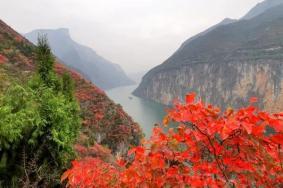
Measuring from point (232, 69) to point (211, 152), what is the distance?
139m

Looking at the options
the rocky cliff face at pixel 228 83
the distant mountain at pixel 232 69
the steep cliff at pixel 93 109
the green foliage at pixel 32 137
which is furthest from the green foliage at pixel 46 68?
the distant mountain at pixel 232 69

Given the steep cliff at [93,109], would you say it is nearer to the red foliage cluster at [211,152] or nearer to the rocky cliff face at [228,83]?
the red foliage cluster at [211,152]

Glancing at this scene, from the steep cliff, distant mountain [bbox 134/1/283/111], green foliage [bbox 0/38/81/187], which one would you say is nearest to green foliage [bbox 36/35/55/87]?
green foliage [bbox 0/38/81/187]

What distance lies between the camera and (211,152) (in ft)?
13.6

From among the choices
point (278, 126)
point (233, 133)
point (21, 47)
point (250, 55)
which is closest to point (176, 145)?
point (233, 133)

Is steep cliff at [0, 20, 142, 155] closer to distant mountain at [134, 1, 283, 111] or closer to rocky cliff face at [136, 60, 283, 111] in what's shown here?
rocky cliff face at [136, 60, 283, 111]

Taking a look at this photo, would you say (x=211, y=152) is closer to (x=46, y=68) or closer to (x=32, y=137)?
(x=32, y=137)

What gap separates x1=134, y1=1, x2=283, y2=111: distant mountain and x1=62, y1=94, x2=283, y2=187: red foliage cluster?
94.9 metres

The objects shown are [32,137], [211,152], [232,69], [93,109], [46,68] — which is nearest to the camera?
[211,152]

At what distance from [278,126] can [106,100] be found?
32.2 m

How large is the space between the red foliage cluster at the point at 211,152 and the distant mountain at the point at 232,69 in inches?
3737

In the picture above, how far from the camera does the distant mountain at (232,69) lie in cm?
11469

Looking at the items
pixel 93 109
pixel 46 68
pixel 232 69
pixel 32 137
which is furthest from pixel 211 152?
pixel 232 69

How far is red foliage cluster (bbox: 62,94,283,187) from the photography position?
11.5 feet
